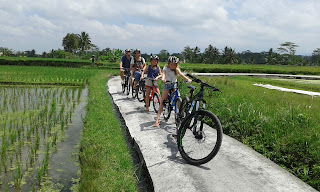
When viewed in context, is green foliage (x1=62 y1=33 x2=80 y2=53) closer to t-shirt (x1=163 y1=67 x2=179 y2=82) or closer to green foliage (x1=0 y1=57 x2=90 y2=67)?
green foliage (x1=0 y1=57 x2=90 y2=67)

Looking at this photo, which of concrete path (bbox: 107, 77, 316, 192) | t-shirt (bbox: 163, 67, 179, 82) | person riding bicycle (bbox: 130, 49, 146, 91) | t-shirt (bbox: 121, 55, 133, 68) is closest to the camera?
concrete path (bbox: 107, 77, 316, 192)

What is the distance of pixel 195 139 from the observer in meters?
4.71

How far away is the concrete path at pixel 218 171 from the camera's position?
3639 millimetres

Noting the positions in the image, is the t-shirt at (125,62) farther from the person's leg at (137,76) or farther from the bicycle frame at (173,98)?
the bicycle frame at (173,98)

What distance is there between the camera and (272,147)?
5.02 meters

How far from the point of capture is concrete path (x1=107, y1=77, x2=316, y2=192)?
11.9 ft

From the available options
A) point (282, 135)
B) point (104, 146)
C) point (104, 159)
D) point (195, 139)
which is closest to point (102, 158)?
point (104, 159)

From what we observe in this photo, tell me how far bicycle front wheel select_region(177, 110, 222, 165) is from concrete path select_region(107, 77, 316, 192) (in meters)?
0.17

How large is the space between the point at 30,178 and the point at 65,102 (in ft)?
21.5

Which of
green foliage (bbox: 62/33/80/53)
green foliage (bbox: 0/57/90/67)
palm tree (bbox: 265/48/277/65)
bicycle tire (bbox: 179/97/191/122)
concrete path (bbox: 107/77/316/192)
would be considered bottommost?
concrete path (bbox: 107/77/316/192)

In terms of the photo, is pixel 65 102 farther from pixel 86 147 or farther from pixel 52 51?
pixel 52 51

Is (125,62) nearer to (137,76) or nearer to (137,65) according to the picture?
(137,65)

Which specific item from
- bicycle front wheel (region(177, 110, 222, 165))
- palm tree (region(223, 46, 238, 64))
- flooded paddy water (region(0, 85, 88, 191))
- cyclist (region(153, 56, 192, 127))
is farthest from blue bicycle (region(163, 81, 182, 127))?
palm tree (region(223, 46, 238, 64))

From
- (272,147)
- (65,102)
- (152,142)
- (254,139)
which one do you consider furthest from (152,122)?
(65,102)
